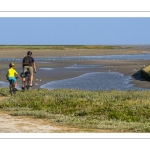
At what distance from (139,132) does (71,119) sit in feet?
9.27

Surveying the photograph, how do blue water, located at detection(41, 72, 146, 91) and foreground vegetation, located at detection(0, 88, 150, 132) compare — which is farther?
blue water, located at detection(41, 72, 146, 91)

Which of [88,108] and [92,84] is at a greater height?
[92,84]

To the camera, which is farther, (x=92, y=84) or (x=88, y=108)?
(x=92, y=84)

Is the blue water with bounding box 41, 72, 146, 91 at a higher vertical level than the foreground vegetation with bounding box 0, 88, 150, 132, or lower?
higher

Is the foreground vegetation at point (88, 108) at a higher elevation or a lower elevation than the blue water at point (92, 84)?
lower

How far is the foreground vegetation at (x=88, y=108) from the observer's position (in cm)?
1394

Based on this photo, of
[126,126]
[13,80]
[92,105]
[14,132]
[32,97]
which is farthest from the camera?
[13,80]

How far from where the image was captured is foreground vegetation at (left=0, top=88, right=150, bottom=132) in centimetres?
1394

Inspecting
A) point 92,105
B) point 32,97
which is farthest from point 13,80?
point 92,105

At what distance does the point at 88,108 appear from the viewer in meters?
16.5
